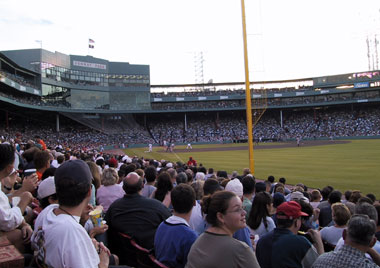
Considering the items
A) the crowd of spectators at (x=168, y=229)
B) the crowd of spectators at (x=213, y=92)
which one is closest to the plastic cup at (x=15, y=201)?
the crowd of spectators at (x=168, y=229)

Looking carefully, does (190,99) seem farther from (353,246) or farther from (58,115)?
(353,246)

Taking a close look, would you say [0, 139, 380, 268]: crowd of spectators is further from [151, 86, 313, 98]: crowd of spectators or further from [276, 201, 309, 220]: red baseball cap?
[151, 86, 313, 98]: crowd of spectators

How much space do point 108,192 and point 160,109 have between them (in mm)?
66248

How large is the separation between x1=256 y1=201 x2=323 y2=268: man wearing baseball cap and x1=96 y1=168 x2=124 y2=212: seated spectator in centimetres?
353

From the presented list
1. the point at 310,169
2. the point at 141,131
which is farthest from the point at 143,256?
the point at 141,131

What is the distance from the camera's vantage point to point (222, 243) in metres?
2.67

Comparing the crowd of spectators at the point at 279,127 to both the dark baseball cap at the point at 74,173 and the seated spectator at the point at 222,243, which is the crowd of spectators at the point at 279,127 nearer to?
the seated spectator at the point at 222,243

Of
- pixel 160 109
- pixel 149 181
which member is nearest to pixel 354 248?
pixel 149 181

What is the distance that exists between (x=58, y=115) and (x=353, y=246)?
63.2 metres

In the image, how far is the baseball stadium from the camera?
56.8 meters

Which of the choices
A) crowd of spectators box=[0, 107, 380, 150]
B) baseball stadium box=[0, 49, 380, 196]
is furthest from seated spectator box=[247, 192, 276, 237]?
crowd of spectators box=[0, 107, 380, 150]

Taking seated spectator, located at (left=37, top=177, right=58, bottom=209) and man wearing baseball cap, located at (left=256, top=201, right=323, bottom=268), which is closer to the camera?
man wearing baseball cap, located at (left=256, top=201, right=323, bottom=268)

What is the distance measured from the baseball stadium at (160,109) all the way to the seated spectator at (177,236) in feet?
160

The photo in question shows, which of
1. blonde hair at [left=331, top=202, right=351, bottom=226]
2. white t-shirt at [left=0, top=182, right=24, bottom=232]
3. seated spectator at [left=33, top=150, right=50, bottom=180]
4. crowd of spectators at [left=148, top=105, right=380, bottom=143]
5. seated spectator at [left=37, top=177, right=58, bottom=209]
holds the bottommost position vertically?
blonde hair at [left=331, top=202, right=351, bottom=226]
